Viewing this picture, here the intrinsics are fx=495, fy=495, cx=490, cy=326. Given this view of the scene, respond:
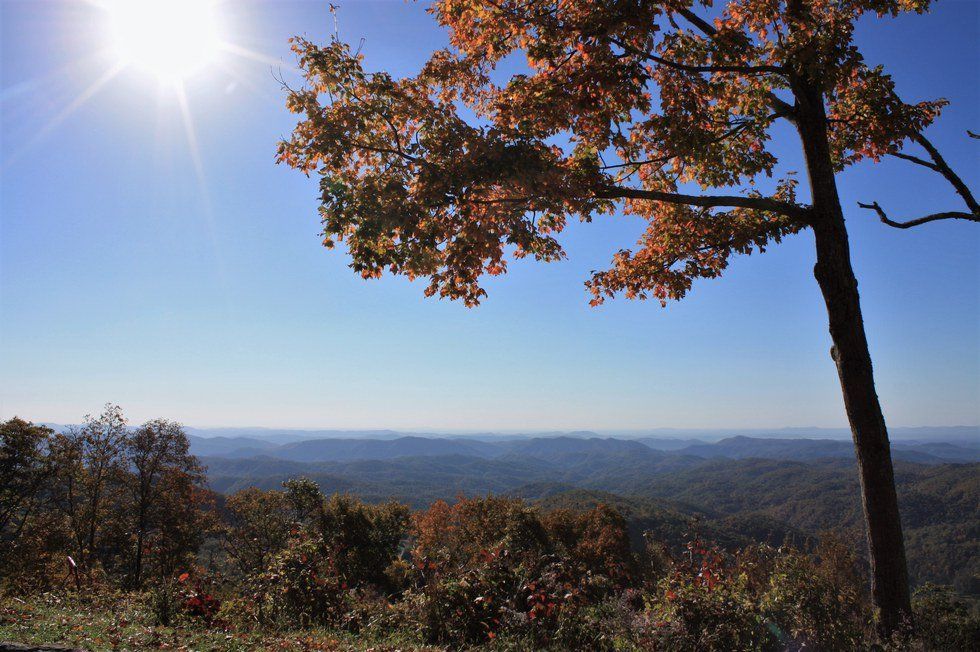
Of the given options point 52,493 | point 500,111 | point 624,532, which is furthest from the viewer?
point 624,532

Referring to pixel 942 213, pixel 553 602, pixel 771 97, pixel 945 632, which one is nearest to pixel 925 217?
pixel 942 213

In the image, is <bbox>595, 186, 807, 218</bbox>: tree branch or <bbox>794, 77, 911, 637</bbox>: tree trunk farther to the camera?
<bbox>595, 186, 807, 218</bbox>: tree branch

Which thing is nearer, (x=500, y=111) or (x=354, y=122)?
(x=354, y=122)

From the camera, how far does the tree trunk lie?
18.2ft

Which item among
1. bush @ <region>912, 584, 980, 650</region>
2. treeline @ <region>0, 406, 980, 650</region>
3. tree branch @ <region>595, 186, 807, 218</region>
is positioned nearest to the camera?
treeline @ <region>0, 406, 980, 650</region>


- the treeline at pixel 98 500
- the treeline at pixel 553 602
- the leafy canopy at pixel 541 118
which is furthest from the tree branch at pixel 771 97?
the treeline at pixel 98 500

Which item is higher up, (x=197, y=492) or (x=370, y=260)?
(x=370, y=260)

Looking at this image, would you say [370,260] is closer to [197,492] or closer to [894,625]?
[894,625]

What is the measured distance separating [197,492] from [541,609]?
3958 centimetres

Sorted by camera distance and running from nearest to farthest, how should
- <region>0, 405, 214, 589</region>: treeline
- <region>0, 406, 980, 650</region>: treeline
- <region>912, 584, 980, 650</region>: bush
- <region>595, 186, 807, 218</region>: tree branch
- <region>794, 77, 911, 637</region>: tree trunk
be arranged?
<region>0, 406, 980, 650</region>: treeline < <region>912, 584, 980, 650</region>: bush < <region>794, 77, 911, 637</region>: tree trunk < <region>595, 186, 807, 218</region>: tree branch < <region>0, 405, 214, 589</region>: treeline

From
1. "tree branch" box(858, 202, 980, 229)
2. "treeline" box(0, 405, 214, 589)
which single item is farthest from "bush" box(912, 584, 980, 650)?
"treeline" box(0, 405, 214, 589)

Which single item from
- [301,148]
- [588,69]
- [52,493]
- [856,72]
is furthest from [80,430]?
[856,72]

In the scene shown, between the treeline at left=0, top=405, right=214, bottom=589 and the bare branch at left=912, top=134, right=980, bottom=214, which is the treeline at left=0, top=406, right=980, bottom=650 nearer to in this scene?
the bare branch at left=912, top=134, right=980, bottom=214

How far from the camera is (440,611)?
5.86m
